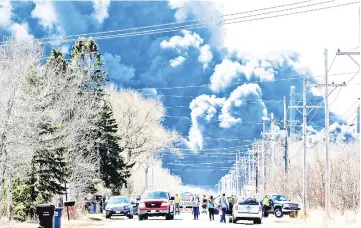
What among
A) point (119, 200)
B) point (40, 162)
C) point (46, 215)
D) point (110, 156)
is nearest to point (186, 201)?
point (110, 156)

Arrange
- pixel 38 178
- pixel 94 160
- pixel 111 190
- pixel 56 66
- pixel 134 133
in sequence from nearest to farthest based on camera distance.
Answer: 1. pixel 38 178
2. pixel 56 66
3. pixel 94 160
4. pixel 111 190
5. pixel 134 133

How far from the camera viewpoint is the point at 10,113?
34.8 m

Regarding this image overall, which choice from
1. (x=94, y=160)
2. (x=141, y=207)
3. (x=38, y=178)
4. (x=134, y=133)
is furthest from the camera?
(x=134, y=133)

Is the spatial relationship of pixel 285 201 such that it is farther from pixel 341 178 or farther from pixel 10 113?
pixel 10 113

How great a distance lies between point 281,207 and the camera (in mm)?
56875

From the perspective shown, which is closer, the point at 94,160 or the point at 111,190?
the point at 94,160

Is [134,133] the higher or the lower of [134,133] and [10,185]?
the higher

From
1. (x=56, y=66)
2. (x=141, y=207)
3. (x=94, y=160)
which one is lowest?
(x=141, y=207)

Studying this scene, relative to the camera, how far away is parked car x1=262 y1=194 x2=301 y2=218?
56.1 m

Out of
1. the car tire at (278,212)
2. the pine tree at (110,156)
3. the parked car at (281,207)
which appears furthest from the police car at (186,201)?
the car tire at (278,212)

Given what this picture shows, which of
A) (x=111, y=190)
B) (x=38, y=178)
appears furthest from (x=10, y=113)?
(x=111, y=190)

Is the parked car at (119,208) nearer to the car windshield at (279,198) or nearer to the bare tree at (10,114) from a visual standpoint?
the car windshield at (279,198)

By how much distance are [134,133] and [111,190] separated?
34.1 ft

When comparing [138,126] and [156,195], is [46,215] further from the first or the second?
[138,126]
